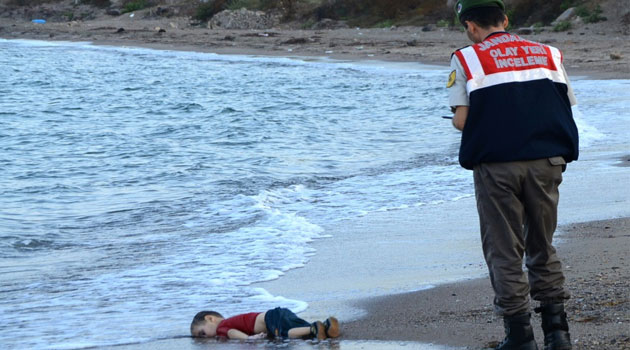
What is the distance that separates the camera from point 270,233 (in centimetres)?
743

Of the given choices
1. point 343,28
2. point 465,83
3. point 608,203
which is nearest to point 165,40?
point 343,28

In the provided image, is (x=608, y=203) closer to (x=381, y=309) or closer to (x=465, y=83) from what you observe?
(x=381, y=309)

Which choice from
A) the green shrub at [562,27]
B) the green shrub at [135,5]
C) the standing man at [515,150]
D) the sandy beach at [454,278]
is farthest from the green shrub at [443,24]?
the standing man at [515,150]

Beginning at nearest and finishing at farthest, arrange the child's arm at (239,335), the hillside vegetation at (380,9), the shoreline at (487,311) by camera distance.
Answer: the shoreline at (487,311) < the child's arm at (239,335) < the hillside vegetation at (380,9)

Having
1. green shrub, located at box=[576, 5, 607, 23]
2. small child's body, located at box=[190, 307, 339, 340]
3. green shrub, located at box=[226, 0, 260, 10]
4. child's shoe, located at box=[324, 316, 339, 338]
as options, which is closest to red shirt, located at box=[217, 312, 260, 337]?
small child's body, located at box=[190, 307, 339, 340]

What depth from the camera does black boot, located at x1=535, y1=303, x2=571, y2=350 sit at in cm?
365

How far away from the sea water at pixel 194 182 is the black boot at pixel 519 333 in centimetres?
183

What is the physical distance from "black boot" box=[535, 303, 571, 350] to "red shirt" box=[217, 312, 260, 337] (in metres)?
1.53

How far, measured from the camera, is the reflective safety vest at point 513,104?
3.57 m

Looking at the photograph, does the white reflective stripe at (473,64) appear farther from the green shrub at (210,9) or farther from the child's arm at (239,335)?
the green shrub at (210,9)

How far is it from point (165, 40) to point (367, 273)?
3545 centimetres

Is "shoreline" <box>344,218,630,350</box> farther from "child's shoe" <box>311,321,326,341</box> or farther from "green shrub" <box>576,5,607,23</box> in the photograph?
"green shrub" <box>576,5,607,23</box>

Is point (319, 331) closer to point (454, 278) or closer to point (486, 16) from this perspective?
point (454, 278)

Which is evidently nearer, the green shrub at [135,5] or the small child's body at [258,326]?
the small child's body at [258,326]
